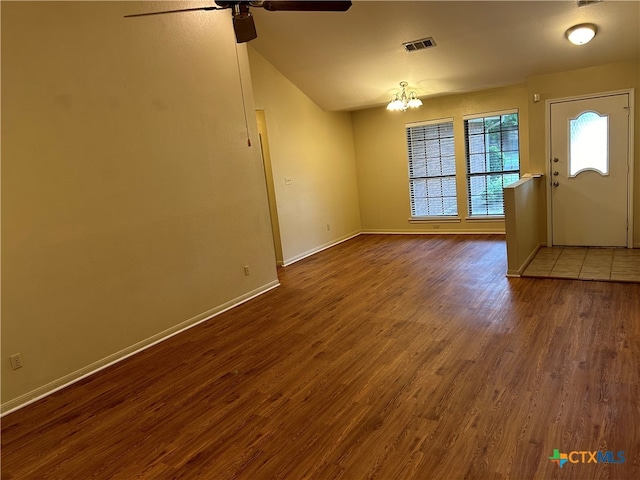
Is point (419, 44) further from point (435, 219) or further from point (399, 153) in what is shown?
point (435, 219)

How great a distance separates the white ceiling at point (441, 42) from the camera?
13.9 ft

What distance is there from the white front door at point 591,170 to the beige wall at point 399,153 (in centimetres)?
108

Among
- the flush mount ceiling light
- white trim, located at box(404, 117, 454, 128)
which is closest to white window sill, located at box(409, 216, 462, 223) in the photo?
white trim, located at box(404, 117, 454, 128)

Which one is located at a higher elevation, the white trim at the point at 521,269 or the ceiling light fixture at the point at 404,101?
the ceiling light fixture at the point at 404,101

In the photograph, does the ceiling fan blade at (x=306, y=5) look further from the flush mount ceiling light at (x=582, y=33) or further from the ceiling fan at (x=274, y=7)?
the flush mount ceiling light at (x=582, y=33)


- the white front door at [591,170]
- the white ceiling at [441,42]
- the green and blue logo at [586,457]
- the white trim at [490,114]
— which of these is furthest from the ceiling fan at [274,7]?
the white trim at [490,114]

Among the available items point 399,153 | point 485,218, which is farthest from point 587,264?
point 399,153

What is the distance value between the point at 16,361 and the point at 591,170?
629 centimetres

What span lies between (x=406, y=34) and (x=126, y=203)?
3.62 meters

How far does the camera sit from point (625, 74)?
5004mm

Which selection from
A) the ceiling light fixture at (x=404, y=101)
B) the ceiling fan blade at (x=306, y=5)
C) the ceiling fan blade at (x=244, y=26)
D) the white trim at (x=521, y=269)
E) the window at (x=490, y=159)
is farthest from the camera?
the window at (x=490, y=159)

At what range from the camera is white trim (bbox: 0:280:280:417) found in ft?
9.33

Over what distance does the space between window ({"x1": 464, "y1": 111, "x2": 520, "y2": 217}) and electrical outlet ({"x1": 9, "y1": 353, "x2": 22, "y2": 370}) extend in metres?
6.47

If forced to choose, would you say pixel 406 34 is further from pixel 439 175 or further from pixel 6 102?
pixel 6 102
